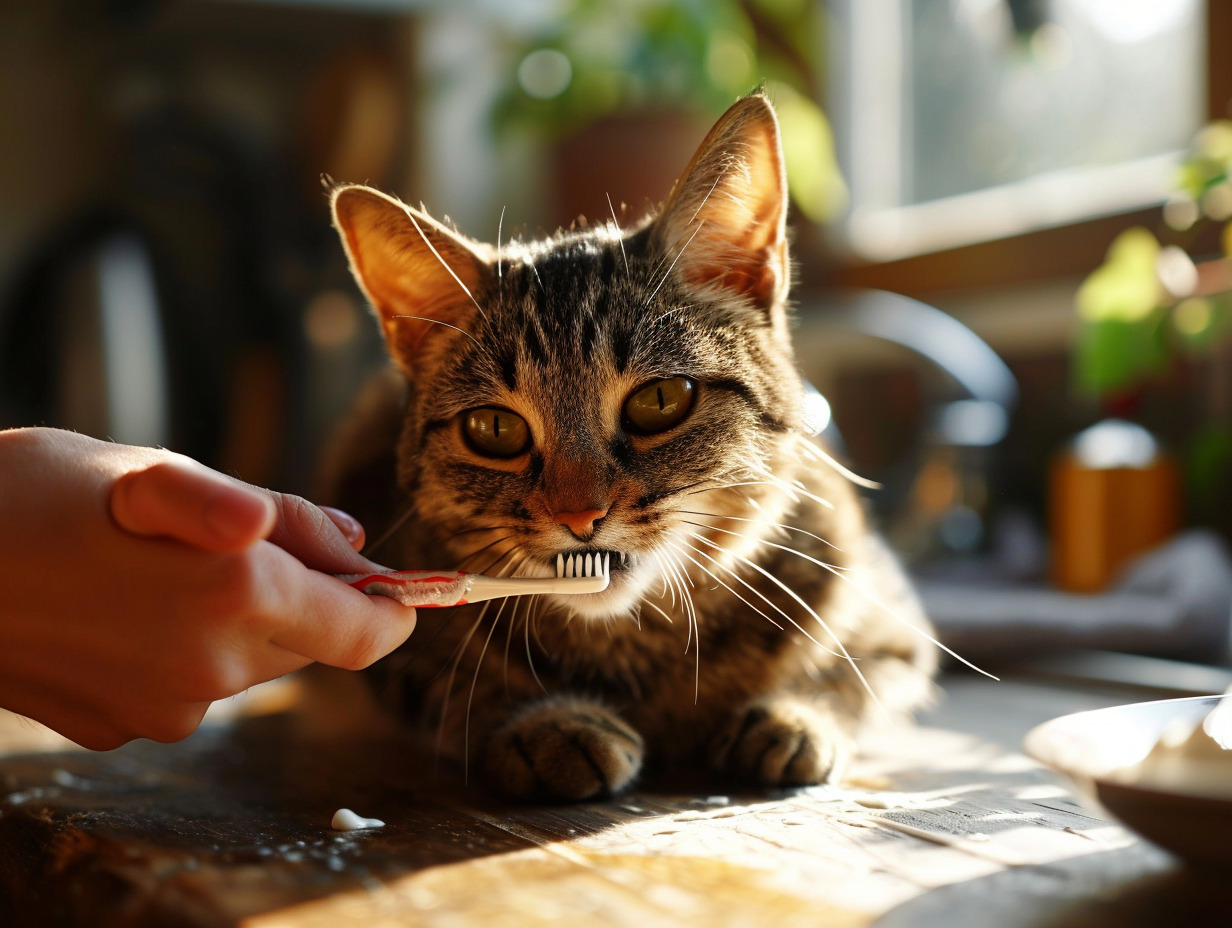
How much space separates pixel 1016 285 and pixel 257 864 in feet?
7.88

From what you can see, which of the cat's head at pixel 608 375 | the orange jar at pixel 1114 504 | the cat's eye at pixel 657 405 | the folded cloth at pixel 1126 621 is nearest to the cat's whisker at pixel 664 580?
the cat's head at pixel 608 375

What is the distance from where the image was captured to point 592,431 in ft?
3.22

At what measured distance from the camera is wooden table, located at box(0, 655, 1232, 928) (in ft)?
2.04

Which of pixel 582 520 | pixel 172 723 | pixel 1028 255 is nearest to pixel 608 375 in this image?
pixel 582 520

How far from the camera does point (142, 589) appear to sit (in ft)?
2.21

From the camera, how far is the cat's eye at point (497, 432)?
1.04 m

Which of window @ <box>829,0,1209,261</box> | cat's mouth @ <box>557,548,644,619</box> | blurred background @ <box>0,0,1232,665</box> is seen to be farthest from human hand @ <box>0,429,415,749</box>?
window @ <box>829,0,1209,261</box>

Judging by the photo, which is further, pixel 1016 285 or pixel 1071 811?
pixel 1016 285

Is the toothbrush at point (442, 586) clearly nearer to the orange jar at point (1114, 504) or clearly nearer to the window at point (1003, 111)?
the orange jar at point (1114, 504)

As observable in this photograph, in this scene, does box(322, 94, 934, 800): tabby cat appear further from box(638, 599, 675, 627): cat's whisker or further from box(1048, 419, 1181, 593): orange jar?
box(1048, 419, 1181, 593): orange jar

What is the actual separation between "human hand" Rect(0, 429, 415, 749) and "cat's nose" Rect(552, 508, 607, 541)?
0.23 m

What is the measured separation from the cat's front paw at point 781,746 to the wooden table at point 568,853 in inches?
1.3

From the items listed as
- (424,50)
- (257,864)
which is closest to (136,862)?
(257,864)

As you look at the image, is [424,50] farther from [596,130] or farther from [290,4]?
[596,130]
